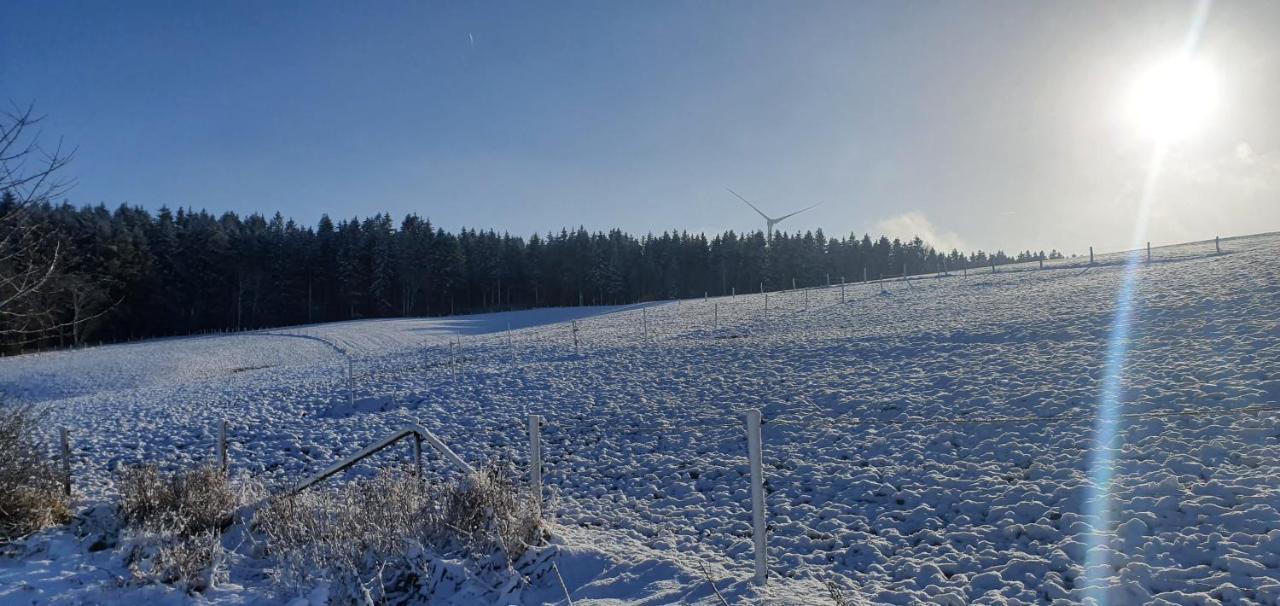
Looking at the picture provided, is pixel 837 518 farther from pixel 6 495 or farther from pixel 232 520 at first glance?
pixel 6 495

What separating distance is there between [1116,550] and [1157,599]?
1.10m

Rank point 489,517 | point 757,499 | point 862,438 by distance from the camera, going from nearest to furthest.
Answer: point 757,499 → point 489,517 → point 862,438

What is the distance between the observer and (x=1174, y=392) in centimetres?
1208

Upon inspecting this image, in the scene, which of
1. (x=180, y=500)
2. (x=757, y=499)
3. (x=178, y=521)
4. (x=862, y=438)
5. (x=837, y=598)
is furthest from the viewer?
(x=862, y=438)

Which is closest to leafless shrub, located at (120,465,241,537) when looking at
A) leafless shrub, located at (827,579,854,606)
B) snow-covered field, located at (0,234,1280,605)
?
snow-covered field, located at (0,234,1280,605)

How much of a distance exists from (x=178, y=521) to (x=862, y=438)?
35.8 ft

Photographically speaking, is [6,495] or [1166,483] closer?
[6,495]

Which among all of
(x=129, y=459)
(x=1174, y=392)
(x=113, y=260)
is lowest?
(x=129, y=459)

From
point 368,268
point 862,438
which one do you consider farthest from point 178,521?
point 368,268

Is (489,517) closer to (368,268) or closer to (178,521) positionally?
(178,521)

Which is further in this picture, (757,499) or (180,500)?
(180,500)

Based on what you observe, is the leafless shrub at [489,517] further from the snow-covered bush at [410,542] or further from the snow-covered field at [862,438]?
the snow-covered field at [862,438]

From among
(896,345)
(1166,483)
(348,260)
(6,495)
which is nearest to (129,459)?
(6,495)

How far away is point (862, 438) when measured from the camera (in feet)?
39.7
